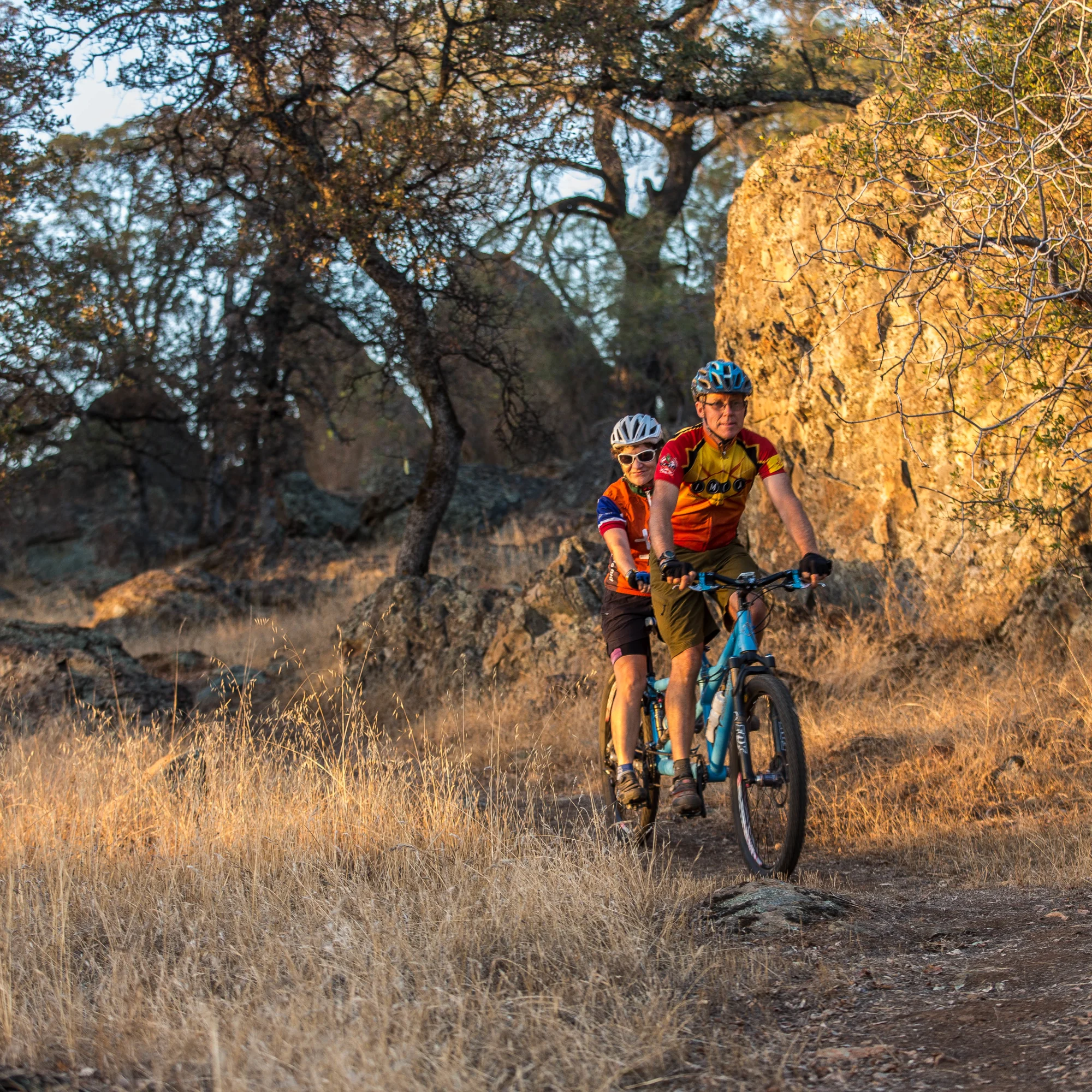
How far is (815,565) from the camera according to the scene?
497 centimetres

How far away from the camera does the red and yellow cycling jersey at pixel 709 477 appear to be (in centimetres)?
524

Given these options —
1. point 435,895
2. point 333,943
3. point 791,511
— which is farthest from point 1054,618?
point 333,943

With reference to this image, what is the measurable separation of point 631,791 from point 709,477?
156 centimetres

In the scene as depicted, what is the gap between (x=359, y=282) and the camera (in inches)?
570

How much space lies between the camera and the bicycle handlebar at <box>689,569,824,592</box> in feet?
16.4

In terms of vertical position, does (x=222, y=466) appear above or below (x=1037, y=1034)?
above

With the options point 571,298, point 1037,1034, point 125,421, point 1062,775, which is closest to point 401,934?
point 1037,1034

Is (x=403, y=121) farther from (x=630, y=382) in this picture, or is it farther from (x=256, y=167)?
(x=630, y=382)

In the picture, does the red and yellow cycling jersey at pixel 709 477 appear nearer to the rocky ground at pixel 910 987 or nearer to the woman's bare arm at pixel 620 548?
the woman's bare arm at pixel 620 548

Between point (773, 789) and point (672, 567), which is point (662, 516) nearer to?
point (672, 567)

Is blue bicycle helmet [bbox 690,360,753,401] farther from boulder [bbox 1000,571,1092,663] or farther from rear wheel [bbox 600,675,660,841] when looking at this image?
boulder [bbox 1000,571,1092,663]

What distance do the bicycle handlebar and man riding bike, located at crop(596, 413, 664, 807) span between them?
0.48 meters

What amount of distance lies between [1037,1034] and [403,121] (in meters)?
10.2

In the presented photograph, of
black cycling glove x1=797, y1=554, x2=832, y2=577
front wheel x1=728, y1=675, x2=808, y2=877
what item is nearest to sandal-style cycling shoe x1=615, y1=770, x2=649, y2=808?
front wheel x1=728, y1=675, x2=808, y2=877
